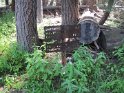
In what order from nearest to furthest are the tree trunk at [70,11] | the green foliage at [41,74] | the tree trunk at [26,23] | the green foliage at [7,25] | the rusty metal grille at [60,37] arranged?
the green foliage at [41,74], the rusty metal grille at [60,37], the tree trunk at [26,23], the tree trunk at [70,11], the green foliage at [7,25]

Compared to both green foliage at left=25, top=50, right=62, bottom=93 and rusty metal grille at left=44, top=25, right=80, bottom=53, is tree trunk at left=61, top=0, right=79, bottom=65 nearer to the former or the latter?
rusty metal grille at left=44, top=25, right=80, bottom=53

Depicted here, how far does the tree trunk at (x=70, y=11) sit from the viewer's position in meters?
8.59

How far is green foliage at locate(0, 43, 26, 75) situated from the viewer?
21.0 ft

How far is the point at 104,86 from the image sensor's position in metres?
5.06

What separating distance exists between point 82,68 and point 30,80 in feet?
3.71

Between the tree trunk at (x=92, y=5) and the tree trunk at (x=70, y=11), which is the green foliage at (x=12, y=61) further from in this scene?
the tree trunk at (x=92, y=5)

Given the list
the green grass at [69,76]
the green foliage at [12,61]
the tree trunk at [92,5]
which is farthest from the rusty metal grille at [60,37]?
the tree trunk at [92,5]

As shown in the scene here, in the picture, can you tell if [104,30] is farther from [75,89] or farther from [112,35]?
[75,89]

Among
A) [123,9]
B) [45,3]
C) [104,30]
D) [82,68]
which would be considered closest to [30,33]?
[82,68]

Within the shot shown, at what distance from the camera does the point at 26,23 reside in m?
6.88

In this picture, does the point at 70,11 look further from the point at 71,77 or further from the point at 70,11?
the point at 71,77

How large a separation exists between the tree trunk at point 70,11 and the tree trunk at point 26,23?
6.18 ft

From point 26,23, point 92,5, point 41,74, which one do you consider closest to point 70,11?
point 26,23

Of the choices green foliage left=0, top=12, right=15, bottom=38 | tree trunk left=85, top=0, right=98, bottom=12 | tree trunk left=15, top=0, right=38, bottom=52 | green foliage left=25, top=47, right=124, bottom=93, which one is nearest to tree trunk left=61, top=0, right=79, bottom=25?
tree trunk left=15, top=0, right=38, bottom=52
